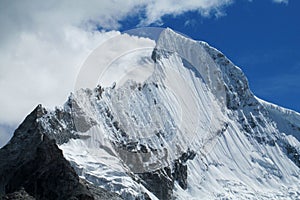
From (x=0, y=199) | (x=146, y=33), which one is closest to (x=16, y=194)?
(x=0, y=199)

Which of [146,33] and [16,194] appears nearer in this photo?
[16,194]

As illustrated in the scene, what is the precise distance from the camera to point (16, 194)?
553 ft

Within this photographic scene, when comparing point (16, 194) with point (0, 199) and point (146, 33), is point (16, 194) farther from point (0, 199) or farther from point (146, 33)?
point (146, 33)

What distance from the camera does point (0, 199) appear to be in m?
158

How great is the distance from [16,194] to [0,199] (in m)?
10.2

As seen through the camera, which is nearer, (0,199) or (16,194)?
(0,199)

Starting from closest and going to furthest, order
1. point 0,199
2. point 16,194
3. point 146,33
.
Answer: point 0,199
point 16,194
point 146,33

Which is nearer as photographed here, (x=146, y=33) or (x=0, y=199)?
(x=0, y=199)

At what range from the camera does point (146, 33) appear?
181 m

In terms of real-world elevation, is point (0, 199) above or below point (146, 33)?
below

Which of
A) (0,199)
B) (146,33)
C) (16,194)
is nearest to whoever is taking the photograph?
(0,199)

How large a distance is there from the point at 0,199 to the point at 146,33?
48.5 m

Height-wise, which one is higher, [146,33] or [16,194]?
[146,33]
